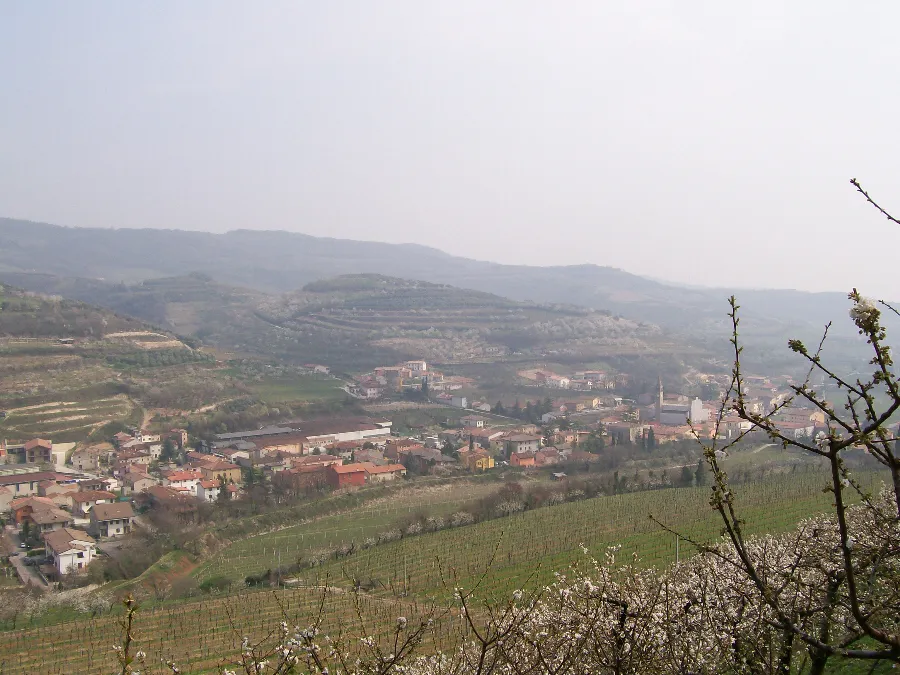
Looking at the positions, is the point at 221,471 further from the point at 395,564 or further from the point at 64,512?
the point at 395,564

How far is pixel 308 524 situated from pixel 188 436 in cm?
1323

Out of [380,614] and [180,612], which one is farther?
[180,612]

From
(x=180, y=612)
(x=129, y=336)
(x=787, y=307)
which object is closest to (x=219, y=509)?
(x=180, y=612)

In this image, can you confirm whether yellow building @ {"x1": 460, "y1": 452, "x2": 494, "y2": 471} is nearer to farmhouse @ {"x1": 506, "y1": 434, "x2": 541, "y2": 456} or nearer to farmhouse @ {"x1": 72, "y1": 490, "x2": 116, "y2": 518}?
Result: farmhouse @ {"x1": 506, "y1": 434, "x2": 541, "y2": 456}

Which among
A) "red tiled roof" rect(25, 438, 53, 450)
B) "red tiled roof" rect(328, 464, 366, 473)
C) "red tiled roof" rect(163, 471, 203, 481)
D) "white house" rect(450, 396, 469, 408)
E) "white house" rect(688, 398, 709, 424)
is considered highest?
"white house" rect(688, 398, 709, 424)

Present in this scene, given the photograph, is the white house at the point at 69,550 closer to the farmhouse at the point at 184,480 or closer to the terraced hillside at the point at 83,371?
the farmhouse at the point at 184,480

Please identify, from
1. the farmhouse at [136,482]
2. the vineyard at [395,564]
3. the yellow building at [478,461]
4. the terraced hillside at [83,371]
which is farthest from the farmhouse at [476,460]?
the terraced hillside at [83,371]

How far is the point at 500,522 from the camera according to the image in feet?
72.7

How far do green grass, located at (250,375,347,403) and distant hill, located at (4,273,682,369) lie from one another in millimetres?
10932

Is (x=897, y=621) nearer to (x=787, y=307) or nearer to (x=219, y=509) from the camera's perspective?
(x=219, y=509)

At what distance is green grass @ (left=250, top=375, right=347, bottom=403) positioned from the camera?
43750 millimetres

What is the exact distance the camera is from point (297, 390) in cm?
4672

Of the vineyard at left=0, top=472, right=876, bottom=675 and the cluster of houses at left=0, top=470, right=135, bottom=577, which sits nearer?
the vineyard at left=0, top=472, right=876, bottom=675

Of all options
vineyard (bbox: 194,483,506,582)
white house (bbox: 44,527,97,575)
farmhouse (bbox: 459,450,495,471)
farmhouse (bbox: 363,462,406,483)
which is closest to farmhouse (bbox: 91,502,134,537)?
white house (bbox: 44,527,97,575)
